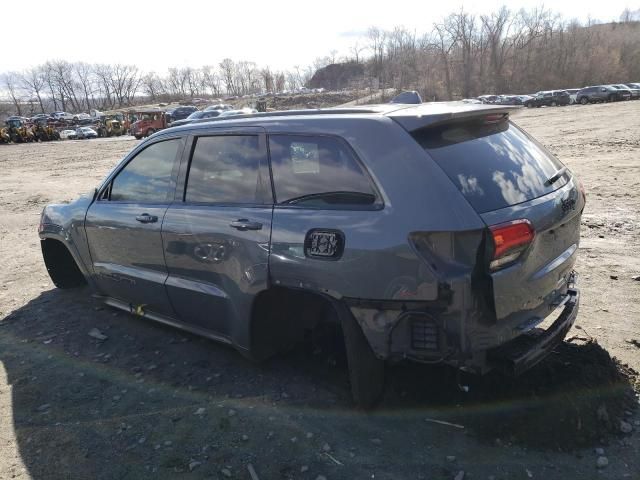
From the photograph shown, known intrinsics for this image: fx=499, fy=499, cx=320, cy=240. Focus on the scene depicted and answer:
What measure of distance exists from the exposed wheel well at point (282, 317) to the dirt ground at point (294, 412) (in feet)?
1.05

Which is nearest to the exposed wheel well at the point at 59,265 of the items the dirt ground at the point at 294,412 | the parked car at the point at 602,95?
the dirt ground at the point at 294,412

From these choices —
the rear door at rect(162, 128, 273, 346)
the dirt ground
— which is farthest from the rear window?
the rear door at rect(162, 128, 273, 346)

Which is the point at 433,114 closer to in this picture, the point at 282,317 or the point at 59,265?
the point at 282,317

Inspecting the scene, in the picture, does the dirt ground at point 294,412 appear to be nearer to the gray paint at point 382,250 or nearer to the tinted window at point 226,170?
the gray paint at point 382,250

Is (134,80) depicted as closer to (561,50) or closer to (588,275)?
(561,50)

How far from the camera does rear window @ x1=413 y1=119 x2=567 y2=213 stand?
2.56 metres

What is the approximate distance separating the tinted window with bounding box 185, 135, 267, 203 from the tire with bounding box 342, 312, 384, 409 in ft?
3.28

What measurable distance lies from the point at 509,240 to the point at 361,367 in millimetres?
1096

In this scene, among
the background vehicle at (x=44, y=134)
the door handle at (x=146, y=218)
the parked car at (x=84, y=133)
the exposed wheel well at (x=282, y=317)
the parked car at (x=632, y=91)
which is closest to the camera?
the exposed wheel well at (x=282, y=317)

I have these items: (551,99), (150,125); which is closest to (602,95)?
(551,99)

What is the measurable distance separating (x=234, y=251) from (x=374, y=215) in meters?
1.03

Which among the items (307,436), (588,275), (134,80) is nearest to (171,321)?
(307,436)

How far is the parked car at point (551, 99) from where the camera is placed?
4703cm

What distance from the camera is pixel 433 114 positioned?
2.71 meters
